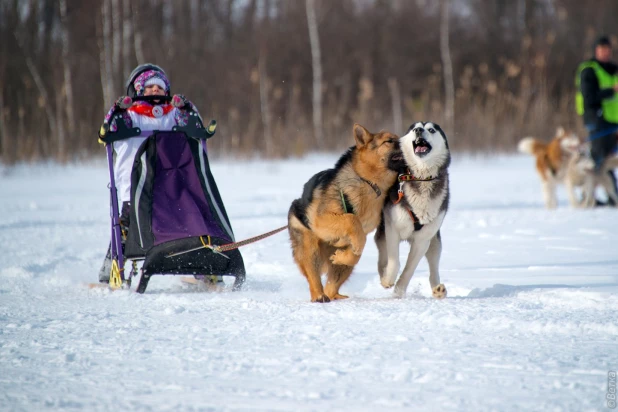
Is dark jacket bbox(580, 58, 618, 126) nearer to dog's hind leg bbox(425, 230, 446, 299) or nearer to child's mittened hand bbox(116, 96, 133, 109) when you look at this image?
dog's hind leg bbox(425, 230, 446, 299)

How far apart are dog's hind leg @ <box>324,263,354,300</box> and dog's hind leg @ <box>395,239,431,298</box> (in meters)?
0.35

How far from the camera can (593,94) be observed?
9.46m

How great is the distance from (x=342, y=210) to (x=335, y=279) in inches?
22.6

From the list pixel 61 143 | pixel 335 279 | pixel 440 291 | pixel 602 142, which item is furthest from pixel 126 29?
pixel 440 291

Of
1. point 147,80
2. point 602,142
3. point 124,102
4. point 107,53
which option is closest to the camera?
point 124,102

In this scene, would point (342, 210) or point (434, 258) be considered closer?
point (342, 210)

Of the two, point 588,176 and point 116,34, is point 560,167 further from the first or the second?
point 116,34

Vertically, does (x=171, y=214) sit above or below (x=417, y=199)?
below

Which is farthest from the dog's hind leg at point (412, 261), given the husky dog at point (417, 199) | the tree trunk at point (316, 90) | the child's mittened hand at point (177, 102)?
the tree trunk at point (316, 90)

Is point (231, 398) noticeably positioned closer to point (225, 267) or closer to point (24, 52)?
point (225, 267)

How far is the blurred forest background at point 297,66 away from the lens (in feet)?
52.3

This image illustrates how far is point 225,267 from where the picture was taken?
188 inches

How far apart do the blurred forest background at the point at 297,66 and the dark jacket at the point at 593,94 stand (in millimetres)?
5170

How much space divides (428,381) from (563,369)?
0.57m
